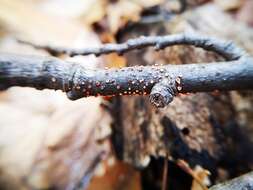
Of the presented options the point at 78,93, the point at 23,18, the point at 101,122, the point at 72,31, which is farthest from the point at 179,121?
the point at 23,18

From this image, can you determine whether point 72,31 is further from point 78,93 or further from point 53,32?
point 78,93

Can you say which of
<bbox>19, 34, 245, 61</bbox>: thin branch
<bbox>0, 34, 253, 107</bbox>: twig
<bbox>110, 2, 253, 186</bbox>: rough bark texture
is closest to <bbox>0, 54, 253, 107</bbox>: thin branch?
<bbox>0, 34, 253, 107</bbox>: twig

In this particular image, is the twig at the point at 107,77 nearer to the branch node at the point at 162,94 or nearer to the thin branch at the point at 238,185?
the branch node at the point at 162,94

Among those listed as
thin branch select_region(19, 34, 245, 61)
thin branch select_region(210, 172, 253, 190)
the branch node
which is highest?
thin branch select_region(19, 34, 245, 61)

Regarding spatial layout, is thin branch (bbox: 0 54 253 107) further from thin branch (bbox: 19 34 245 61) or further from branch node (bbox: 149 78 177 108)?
thin branch (bbox: 19 34 245 61)

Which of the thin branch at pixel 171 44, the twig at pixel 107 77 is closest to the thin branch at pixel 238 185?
the twig at pixel 107 77

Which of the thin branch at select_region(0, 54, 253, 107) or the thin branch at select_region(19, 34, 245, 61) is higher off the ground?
the thin branch at select_region(19, 34, 245, 61)

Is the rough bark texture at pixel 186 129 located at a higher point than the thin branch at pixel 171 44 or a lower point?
lower
